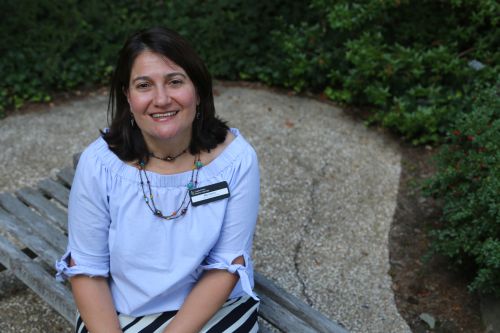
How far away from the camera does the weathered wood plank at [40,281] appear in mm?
2584

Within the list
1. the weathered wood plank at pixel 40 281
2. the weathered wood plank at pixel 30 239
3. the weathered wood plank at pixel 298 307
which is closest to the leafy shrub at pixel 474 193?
the weathered wood plank at pixel 298 307

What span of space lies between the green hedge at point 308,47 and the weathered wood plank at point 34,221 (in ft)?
7.44

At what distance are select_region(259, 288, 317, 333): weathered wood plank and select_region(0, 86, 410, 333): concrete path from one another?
79 centimetres

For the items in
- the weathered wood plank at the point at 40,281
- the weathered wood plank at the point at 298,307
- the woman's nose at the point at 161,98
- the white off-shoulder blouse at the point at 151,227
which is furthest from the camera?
the weathered wood plank at the point at 40,281

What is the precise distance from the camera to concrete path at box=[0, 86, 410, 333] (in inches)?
130

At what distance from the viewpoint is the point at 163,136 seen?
2.11 m

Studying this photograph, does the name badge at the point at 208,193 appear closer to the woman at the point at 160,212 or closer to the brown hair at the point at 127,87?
the woman at the point at 160,212

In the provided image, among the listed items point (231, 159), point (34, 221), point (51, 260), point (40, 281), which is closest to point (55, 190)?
point (34, 221)

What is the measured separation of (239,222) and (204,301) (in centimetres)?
30

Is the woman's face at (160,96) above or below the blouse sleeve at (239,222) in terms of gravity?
above

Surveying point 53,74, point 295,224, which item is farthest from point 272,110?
point 53,74

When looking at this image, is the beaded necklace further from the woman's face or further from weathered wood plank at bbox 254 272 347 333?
weathered wood plank at bbox 254 272 347 333

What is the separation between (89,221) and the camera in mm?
2160

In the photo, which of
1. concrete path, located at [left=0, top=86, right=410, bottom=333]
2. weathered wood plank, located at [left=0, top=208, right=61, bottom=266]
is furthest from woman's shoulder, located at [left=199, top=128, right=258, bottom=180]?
concrete path, located at [left=0, top=86, right=410, bottom=333]
